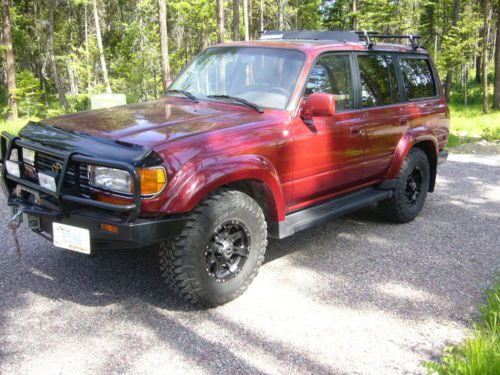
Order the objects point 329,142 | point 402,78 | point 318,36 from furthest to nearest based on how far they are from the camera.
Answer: point 402,78, point 318,36, point 329,142

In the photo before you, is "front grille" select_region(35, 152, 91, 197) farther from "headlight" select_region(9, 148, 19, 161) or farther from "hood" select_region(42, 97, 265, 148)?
"headlight" select_region(9, 148, 19, 161)

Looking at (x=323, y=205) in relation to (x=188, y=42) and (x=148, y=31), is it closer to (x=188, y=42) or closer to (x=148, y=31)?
(x=148, y=31)

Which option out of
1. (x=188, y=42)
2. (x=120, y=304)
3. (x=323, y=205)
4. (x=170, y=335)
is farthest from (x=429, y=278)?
(x=188, y=42)

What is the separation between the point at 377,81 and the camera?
16.5ft

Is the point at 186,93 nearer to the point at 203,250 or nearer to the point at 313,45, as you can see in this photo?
the point at 313,45

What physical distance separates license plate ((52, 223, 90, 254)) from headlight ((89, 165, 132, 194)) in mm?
327

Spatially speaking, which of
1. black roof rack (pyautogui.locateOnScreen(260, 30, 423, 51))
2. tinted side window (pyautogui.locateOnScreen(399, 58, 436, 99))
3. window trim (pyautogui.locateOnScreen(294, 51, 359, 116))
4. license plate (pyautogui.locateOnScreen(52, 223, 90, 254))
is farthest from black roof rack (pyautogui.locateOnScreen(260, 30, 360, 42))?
license plate (pyautogui.locateOnScreen(52, 223, 90, 254))

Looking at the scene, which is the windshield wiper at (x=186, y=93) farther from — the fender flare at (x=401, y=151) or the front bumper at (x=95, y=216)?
the fender flare at (x=401, y=151)

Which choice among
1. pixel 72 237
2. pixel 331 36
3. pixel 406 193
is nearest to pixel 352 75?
pixel 331 36

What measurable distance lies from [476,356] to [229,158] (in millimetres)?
1978

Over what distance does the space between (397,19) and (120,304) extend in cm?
3833

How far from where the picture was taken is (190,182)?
313 centimetres

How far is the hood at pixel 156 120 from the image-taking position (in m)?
3.31

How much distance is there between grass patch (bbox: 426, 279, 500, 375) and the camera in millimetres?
2467
